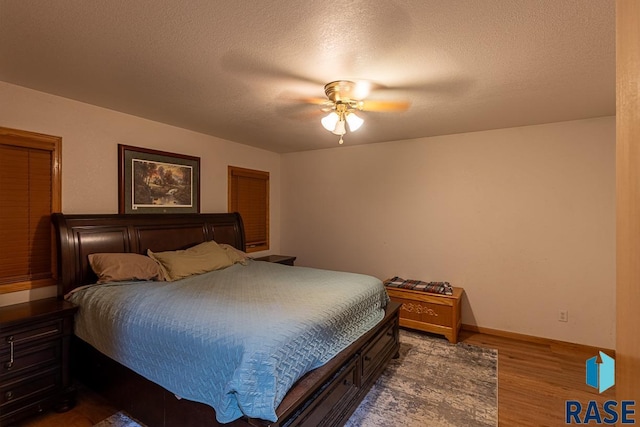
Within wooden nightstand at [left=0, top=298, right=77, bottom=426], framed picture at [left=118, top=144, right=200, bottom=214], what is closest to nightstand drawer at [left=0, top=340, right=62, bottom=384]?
wooden nightstand at [left=0, top=298, right=77, bottom=426]

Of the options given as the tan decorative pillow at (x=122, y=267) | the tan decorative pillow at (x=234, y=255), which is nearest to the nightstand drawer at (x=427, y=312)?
the tan decorative pillow at (x=234, y=255)

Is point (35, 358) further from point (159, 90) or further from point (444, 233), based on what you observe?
point (444, 233)

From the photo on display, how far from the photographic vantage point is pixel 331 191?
483 cm

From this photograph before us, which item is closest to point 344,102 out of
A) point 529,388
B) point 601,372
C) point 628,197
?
point 628,197

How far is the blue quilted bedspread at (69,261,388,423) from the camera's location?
148 centimetres

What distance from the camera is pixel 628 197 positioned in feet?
1.76

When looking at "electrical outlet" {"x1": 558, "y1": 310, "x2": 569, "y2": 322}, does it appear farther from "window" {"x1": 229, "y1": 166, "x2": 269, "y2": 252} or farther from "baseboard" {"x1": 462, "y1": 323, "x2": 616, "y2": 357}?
"window" {"x1": 229, "y1": 166, "x2": 269, "y2": 252}

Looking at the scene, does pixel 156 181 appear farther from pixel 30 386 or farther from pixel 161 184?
pixel 30 386

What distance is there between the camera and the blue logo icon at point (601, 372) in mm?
2342

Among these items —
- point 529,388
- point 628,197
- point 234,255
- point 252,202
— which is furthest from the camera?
point 252,202

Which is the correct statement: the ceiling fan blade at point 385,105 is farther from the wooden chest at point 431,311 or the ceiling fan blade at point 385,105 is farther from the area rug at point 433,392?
the area rug at point 433,392

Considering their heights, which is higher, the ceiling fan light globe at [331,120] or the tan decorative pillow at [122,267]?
the ceiling fan light globe at [331,120]

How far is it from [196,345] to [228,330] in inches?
7.2

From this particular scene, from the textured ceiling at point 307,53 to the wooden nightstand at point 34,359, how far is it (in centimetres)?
171
